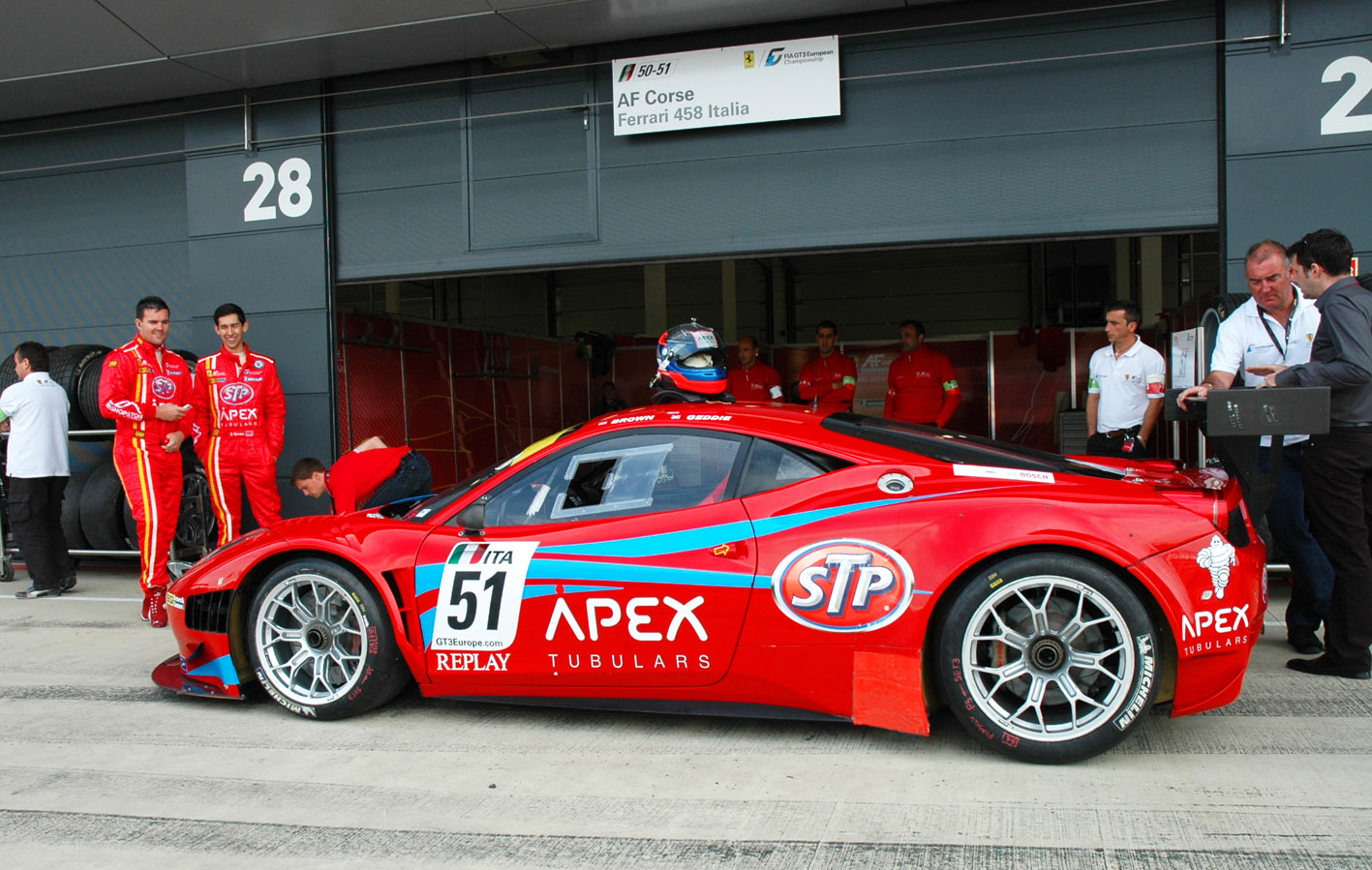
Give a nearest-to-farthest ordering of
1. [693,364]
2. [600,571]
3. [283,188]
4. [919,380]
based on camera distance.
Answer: [600,571] → [693,364] → [283,188] → [919,380]

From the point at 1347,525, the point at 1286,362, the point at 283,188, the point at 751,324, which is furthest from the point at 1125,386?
the point at 751,324

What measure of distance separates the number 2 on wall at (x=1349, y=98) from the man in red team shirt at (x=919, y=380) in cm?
346

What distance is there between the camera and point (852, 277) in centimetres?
1852

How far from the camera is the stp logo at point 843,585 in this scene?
10.3 ft

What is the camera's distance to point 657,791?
3053 mm

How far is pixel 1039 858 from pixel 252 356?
598cm

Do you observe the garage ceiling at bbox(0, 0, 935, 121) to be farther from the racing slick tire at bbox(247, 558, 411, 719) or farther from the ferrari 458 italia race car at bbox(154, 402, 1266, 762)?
the racing slick tire at bbox(247, 558, 411, 719)

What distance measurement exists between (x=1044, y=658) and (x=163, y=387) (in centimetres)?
555

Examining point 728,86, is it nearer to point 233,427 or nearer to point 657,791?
point 233,427

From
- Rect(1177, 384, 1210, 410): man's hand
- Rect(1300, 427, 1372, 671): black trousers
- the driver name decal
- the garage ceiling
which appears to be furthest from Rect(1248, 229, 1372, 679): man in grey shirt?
the garage ceiling

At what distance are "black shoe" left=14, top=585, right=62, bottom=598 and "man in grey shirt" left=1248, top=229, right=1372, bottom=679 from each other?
7.51 meters

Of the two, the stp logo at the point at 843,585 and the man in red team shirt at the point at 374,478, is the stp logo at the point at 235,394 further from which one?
the stp logo at the point at 843,585

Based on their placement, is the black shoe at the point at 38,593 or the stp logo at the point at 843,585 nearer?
the stp logo at the point at 843,585

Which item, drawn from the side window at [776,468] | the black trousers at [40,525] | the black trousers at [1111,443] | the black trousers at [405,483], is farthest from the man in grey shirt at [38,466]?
the black trousers at [1111,443]
